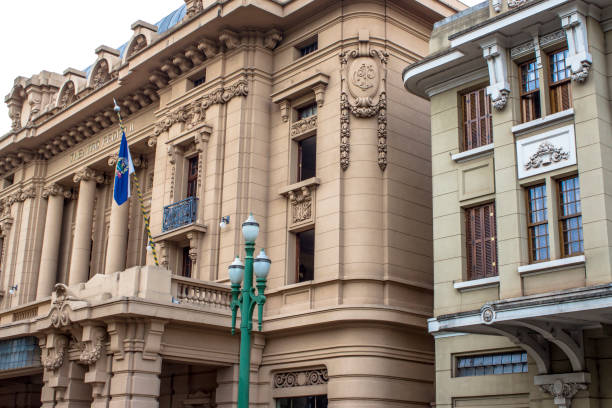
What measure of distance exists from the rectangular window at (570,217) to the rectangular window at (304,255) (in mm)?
9906

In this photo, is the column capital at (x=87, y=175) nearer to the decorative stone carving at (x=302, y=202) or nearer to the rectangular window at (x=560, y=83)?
the decorative stone carving at (x=302, y=202)

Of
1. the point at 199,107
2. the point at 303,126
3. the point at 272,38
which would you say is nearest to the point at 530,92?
the point at 303,126

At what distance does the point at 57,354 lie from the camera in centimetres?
2597

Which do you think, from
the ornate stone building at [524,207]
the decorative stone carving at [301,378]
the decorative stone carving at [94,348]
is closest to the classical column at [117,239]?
the decorative stone carving at [94,348]

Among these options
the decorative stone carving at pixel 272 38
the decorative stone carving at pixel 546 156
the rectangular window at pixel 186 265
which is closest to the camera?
the decorative stone carving at pixel 546 156

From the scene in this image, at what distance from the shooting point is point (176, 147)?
1225 inches

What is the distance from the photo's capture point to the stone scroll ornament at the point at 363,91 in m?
26.0

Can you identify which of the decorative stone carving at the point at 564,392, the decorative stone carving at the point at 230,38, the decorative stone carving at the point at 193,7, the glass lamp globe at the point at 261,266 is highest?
the decorative stone carving at the point at 193,7

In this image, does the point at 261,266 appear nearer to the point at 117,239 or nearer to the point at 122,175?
the point at 122,175

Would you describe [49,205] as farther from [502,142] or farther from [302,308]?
[502,142]

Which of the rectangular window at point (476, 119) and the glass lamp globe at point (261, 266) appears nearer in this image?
the glass lamp globe at point (261, 266)

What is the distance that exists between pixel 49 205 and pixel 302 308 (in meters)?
20.6

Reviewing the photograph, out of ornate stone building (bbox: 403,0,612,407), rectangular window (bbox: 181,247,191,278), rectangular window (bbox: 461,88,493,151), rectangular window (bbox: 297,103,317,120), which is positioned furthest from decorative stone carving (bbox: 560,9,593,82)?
rectangular window (bbox: 181,247,191,278)

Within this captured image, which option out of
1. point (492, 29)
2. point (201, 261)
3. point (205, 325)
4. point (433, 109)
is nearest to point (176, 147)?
Result: point (201, 261)
